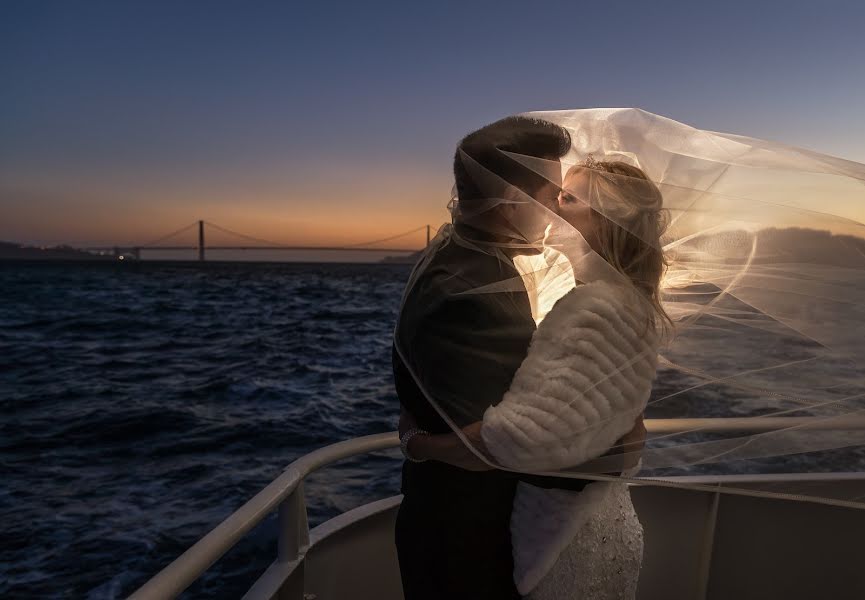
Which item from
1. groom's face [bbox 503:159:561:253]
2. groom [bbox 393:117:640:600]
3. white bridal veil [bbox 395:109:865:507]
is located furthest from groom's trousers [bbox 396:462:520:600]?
groom's face [bbox 503:159:561:253]

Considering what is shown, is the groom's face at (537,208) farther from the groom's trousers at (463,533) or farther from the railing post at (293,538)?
the railing post at (293,538)

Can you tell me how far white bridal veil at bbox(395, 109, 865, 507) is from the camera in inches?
36.2

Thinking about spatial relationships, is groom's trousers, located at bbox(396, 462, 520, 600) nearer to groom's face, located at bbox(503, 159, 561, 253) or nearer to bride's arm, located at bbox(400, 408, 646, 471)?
bride's arm, located at bbox(400, 408, 646, 471)

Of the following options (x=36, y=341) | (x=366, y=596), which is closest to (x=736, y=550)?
(x=366, y=596)

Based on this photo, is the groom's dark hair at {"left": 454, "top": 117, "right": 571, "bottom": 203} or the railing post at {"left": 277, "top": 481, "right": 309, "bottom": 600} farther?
the railing post at {"left": 277, "top": 481, "right": 309, "bottom": 600}

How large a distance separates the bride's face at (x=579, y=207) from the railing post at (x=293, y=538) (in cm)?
83

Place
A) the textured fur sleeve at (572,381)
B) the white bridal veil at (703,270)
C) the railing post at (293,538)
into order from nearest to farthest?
the textured fur sleeve at (572,381) < the white bridal veil at (703,270) < the railing post at (293,538)

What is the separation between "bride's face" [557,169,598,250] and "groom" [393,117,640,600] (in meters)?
A: 0.03

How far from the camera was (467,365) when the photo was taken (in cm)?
87

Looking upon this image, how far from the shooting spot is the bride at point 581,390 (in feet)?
2.70

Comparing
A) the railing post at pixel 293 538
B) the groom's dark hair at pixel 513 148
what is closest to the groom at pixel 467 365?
the groom's dark hair at pixel 513 148

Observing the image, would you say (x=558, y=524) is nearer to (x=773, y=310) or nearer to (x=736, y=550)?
(x=773, y=310)

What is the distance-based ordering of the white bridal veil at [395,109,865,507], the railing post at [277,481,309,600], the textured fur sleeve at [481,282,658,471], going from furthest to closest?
the railing post at [277,481,309,600]
the white bridal veil at [395,109,865,507]
the textured fur sleeve at [481,282,658,471]

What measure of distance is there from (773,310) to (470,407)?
1.41 ft
